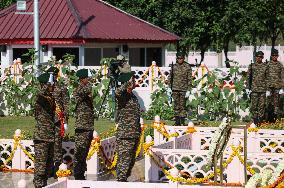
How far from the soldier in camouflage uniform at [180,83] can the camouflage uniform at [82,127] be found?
22.6 ft

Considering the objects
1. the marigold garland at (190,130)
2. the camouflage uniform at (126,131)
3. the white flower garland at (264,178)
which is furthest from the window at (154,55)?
the white flower garland at (264,178)

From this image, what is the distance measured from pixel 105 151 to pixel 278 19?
974 inches

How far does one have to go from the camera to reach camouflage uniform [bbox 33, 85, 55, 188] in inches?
508

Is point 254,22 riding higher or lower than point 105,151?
higher

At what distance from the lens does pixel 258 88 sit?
21109mm

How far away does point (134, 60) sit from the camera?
33594 millimetres

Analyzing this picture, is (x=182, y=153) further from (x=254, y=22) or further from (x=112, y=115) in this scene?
(x=254, y=22)

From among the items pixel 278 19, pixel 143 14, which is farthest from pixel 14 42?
pixel 278 19

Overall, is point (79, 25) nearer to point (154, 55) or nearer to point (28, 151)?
point (154, 55)

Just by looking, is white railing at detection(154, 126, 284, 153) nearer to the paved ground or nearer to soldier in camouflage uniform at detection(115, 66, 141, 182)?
the paved ground

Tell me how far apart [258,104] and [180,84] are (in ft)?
7.32

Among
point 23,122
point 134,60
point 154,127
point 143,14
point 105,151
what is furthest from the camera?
point 143,14

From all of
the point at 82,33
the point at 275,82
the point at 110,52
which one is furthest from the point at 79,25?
the point at 275,82

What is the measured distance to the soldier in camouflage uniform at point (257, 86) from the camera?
20.8m
